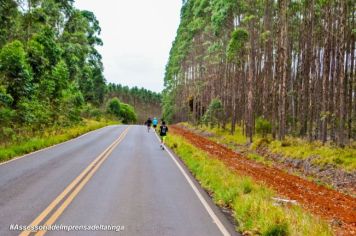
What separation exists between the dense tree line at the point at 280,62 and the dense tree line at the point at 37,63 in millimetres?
13946

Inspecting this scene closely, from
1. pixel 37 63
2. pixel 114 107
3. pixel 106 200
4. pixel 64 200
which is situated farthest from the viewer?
pixel 114 107

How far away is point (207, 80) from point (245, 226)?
2013 inches

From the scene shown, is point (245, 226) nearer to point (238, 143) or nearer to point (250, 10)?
point (238, 143)

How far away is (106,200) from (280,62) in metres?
19.3

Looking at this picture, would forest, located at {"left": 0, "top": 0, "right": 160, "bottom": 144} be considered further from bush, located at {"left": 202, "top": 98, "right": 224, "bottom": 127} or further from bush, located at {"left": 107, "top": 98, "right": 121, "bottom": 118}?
bush, located at {"left": 107, "top": 98, "right": 121, "bottom": 118}

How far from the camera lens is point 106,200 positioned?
31.2 ft

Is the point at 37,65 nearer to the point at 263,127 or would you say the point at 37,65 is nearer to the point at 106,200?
the point at 263,127

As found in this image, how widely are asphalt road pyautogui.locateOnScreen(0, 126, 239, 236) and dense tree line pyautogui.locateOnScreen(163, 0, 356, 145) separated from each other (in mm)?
11321

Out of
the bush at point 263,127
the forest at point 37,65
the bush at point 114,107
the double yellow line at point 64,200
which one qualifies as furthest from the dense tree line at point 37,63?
the bush at point 114,107

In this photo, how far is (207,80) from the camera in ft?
191

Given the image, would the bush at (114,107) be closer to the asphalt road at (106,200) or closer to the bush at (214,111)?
the bush at (214,111)

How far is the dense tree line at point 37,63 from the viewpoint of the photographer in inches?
866

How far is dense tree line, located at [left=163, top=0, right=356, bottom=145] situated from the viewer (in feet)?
84.3

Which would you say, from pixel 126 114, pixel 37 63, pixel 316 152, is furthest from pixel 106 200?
pixel 126 114
